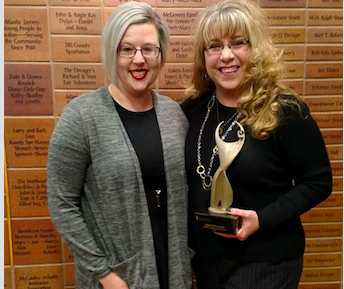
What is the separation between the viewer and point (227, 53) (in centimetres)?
104

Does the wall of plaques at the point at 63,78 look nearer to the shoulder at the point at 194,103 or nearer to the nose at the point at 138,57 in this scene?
the shoulder at the point at 194,103

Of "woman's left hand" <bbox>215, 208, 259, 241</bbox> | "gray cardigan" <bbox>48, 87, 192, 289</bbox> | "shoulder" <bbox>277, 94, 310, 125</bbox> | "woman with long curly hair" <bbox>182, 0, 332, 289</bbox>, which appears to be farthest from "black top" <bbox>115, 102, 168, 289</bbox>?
"shoulder" <bbox>277, 94, 310, 125</bbox>

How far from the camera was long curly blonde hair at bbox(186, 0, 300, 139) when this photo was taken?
1027 mm

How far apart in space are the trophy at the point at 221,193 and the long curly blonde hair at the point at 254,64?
7cm

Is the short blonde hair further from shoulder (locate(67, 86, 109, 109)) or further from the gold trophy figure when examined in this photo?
the gold trophy figure

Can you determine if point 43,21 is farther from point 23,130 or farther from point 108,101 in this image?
point 108,101

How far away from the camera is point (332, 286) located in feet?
5.59

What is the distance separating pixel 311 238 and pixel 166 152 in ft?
3.37

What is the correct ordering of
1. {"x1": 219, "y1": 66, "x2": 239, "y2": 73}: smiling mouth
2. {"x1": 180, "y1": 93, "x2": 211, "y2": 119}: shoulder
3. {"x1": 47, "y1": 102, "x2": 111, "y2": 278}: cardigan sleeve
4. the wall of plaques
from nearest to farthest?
{"x1": 47, "y1": 102, "x2": 111, "y2": 278}: cardigan sleeve, {"x1": 219, "y1": 66, "x2": 239, "y2": 73}: smiling mouth, {"x1": 180, "y1": 93, "x2": 211, "y2": 119}: shoulder, the wall of plaques

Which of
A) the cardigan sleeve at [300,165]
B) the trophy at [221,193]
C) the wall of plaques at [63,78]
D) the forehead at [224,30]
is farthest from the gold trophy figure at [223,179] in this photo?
the wall of plaques at [63,78]

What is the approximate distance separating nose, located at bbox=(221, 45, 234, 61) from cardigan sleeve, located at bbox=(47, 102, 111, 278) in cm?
49

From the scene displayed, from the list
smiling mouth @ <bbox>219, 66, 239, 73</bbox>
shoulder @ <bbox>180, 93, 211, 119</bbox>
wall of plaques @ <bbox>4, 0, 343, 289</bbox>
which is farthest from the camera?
wall of plaques @ <bbox>4, 0, 343, 289</bbox>

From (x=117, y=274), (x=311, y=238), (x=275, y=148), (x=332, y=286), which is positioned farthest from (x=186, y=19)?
(x=332, y=286)

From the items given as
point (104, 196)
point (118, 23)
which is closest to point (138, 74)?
point (118, 23)
